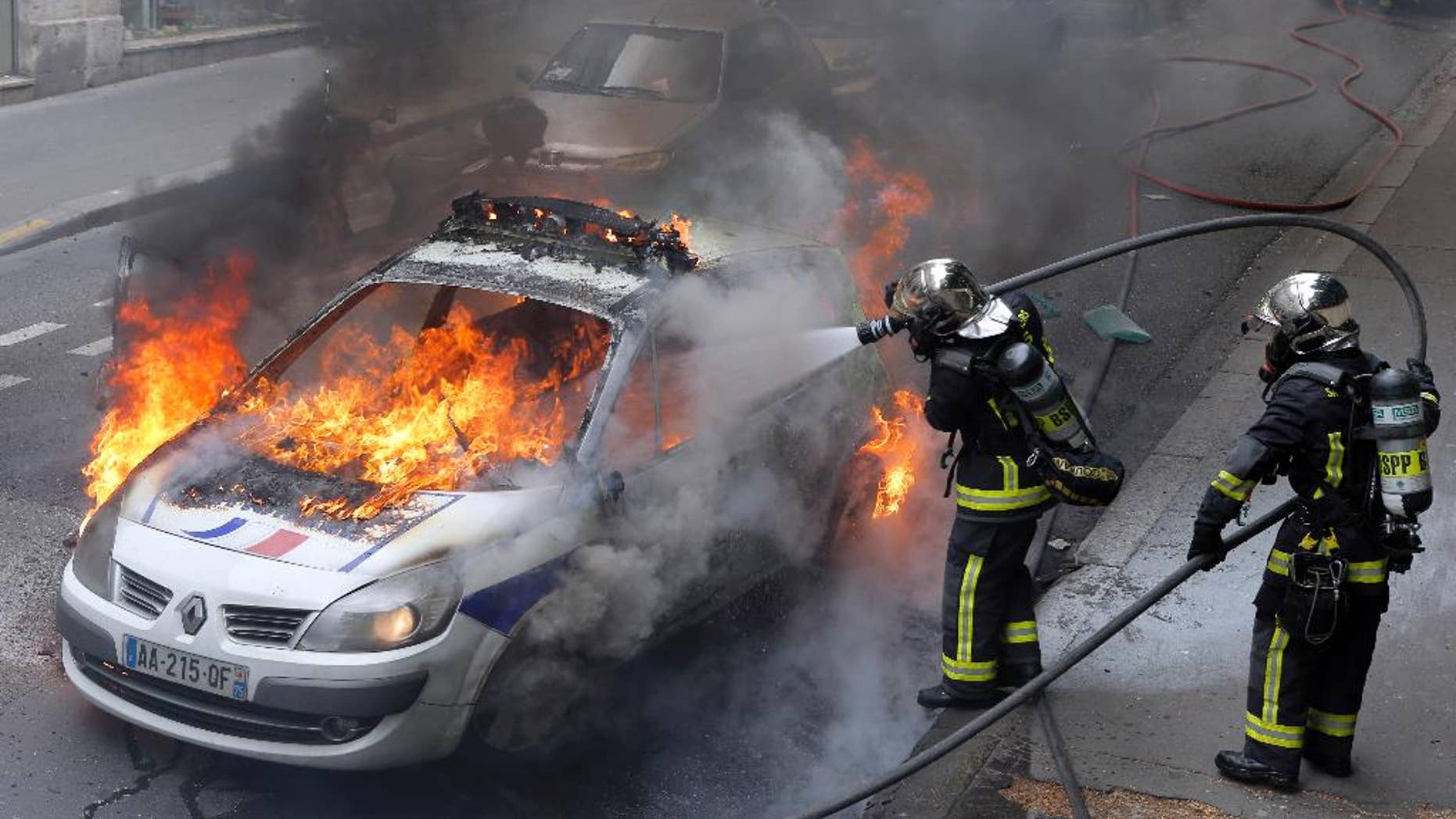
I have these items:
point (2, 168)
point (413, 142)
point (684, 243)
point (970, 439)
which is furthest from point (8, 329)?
point (970, 439)

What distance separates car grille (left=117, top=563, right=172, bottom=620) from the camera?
16.7 feet

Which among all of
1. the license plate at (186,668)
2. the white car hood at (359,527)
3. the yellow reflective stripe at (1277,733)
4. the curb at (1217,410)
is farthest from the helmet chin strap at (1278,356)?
the license plate at (186,668)

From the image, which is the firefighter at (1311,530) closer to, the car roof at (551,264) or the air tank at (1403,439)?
the air tank at (1403,439)

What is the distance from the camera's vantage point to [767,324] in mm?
6547

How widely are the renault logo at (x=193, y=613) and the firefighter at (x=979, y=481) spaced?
240 centimetres

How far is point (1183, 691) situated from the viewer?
581 cm

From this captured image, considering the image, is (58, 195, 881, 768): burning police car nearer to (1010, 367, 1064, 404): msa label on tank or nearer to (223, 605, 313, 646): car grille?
(223, 605, 313, 646): car grille

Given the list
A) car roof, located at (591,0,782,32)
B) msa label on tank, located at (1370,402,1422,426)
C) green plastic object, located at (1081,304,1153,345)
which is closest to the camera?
msa label on tank, located at (1370,402,1422,426)

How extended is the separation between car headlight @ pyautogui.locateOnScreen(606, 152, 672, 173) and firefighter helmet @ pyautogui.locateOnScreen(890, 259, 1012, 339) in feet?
18.0

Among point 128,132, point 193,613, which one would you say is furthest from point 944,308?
point 128,132

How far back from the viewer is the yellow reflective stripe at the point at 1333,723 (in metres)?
5.14

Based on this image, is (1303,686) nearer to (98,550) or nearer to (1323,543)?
(1323,543)

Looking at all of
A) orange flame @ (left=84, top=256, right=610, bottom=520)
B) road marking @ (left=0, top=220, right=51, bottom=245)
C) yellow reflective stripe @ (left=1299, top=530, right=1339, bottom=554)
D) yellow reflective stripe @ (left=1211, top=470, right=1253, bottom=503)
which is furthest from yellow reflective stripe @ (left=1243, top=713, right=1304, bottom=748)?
road marking @ (left=0, top=220, right=51, bottom=245)

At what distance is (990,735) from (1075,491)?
Result: 893mm
